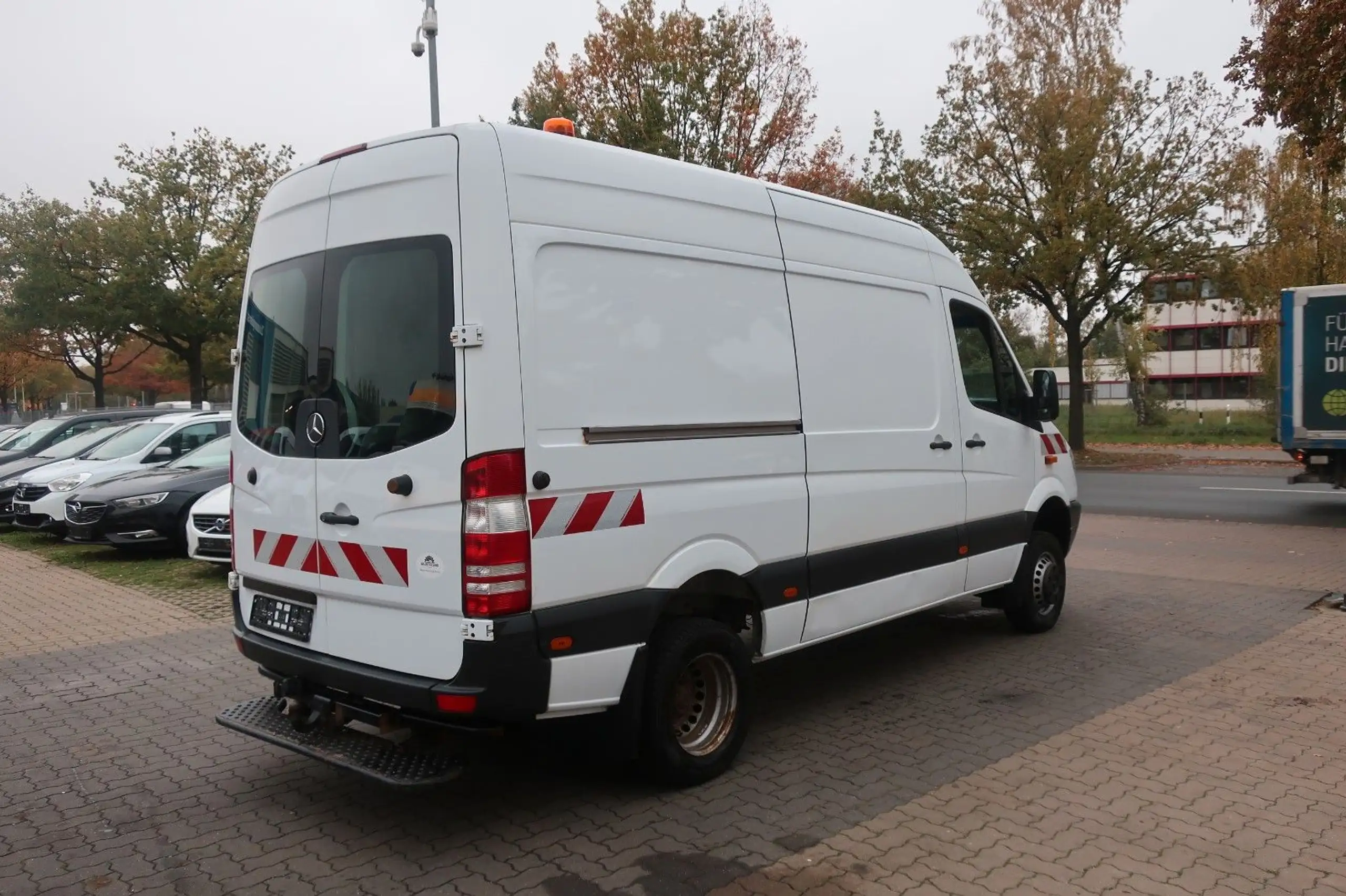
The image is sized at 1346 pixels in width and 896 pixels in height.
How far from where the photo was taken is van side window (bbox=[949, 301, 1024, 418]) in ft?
21.1

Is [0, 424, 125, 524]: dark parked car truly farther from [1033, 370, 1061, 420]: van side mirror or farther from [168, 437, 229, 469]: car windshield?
[1033, 370, 1061, 420]: van side mirror

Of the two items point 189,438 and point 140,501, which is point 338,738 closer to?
point 140,501

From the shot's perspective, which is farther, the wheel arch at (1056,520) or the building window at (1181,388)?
the building window at (1181,388)

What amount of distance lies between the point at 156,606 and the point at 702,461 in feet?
22.3

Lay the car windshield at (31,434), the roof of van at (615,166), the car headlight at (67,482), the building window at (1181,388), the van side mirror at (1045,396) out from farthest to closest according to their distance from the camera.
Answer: the building window at (1181,388) → the car windshield at (31,434) → the car headlight at (67,482) → the van side mirror at (1045,396) → the roof of van at (615,166)

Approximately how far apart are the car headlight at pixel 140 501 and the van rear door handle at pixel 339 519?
8580mm

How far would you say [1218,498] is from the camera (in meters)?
16.5

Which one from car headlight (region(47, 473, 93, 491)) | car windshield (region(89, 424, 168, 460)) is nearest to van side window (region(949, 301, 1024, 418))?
car windshield (region(89, 424, 168, 460))

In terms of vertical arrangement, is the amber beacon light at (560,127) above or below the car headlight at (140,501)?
above

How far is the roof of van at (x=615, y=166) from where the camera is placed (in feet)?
12.9

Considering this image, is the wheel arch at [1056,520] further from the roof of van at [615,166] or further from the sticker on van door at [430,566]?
the sticker on van door at [430,566]

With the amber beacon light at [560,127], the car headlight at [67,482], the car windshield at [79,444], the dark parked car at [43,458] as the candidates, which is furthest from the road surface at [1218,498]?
the dark parked car at [43,458]

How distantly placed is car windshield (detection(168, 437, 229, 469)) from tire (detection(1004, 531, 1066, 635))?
9087 millimetres

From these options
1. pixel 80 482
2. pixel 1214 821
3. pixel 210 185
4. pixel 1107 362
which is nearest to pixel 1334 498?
pixel 1214 821
